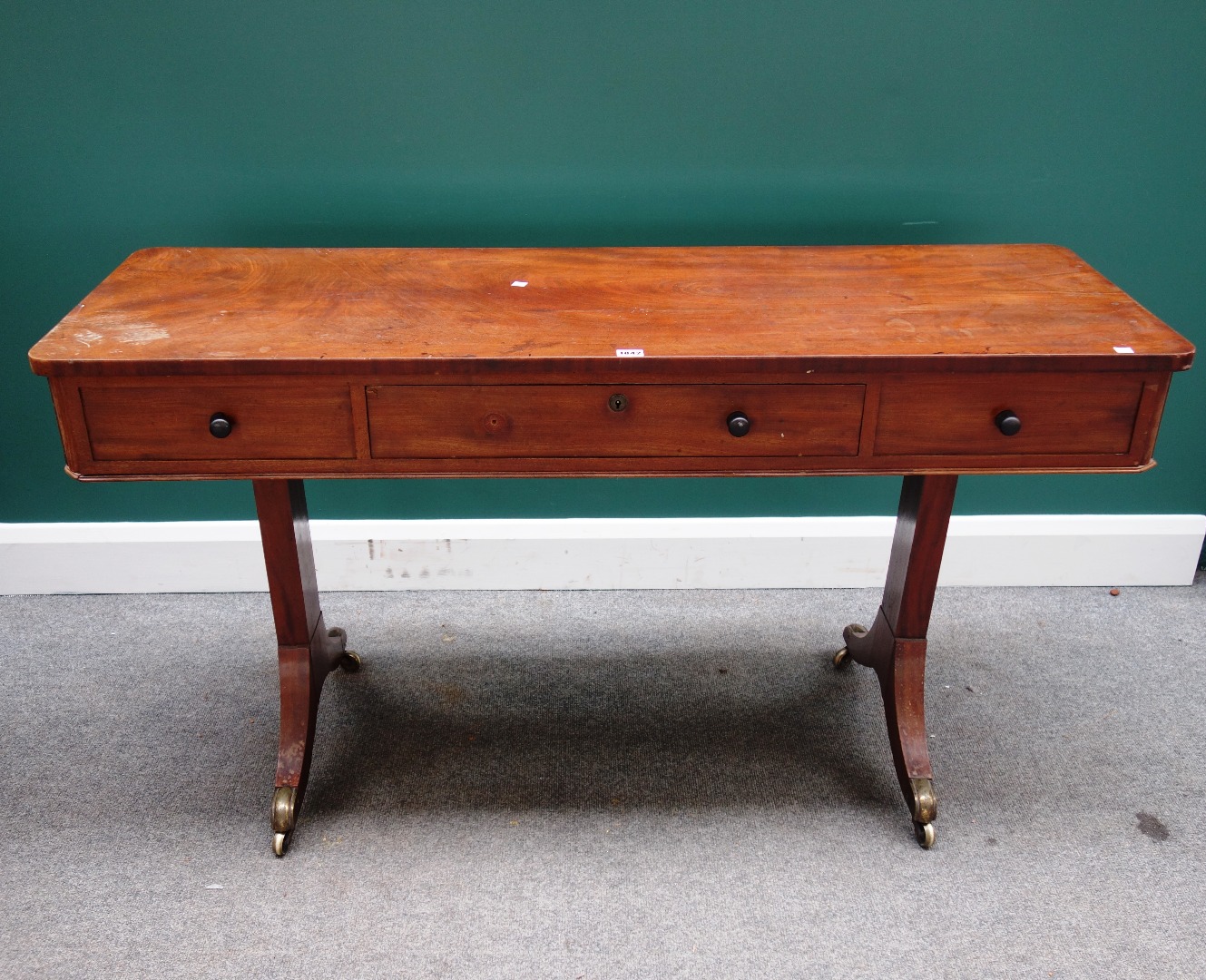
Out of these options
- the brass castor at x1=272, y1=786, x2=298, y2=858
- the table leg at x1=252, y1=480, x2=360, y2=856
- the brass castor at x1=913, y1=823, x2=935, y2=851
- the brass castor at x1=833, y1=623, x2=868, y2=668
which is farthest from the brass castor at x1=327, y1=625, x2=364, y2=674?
the brass castor at x1=913, y1=823, x2=935, y2=851

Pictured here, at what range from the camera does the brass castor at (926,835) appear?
177cm

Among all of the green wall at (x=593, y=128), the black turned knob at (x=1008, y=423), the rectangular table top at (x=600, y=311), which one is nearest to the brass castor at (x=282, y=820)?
the rectangular table top at (x=600, y=311)

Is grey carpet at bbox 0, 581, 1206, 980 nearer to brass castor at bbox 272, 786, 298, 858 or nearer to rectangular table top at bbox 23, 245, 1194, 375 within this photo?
brass castor at bbox 272, 786, 298, 858

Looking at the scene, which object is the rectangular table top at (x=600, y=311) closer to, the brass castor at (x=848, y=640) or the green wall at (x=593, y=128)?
the green wall at (x=593, y=128)

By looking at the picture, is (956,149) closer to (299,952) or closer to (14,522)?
(299,952)

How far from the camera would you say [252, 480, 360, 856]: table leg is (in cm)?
176

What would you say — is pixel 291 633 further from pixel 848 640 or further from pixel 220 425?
pixel 848 640

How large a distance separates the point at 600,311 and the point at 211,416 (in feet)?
1.80

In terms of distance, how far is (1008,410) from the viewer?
1418 mm

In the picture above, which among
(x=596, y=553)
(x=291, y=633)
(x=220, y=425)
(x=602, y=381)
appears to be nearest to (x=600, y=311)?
(x=602, y=381)

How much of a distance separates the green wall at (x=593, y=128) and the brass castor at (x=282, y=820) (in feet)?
3.34

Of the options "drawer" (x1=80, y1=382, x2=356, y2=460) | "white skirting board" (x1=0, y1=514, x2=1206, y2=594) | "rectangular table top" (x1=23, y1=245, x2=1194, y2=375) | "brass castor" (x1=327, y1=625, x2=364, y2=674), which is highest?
"rectangular table top" (x1=23, y1=245, x2=1194, y2=375)

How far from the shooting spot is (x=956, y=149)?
1.98 meters

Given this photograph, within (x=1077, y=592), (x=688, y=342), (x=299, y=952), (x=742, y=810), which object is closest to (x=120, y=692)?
(x=299, y=952)
